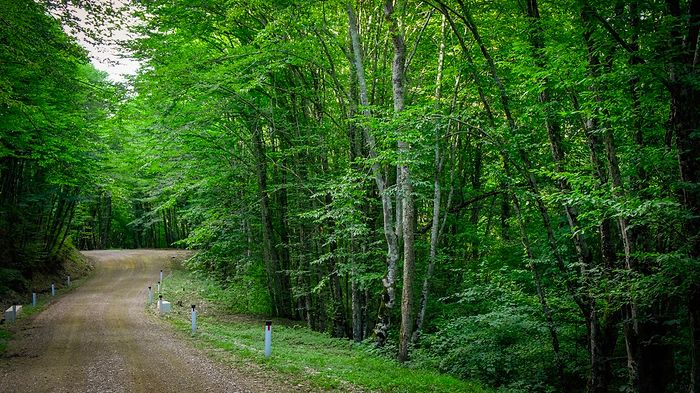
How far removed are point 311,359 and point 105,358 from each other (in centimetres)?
474

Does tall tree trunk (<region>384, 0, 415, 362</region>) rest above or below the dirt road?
above

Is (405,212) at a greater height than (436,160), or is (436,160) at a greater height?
(436,160)

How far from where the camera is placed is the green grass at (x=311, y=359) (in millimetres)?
8102

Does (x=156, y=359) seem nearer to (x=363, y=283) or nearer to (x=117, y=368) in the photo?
(x=117, y=368)

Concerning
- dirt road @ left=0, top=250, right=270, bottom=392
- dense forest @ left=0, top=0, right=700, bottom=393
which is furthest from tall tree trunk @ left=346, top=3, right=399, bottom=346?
dirt road @ left=0, top=250, right=270, bottom=392

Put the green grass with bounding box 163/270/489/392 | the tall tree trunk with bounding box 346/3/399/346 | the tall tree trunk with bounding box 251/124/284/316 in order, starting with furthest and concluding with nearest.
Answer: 1. the tall tree trunk with bounding box 251/124/284/316
2. the tall tree trunk with bounding box 346/3/399/346
3. the green grass with bounding box 163/270/489/392

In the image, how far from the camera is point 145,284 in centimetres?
2603

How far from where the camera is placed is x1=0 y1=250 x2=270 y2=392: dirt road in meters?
7.96

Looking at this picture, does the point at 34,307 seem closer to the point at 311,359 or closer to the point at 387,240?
the point at 311,359

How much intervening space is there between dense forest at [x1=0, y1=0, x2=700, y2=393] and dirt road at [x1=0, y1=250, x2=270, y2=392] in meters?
4.22

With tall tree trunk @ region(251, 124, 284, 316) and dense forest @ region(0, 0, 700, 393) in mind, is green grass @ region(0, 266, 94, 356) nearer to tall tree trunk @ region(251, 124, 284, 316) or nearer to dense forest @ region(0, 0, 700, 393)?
dense forest @ region(0, 0, 700, 393)

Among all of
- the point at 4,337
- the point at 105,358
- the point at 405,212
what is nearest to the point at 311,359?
the point at 405,212

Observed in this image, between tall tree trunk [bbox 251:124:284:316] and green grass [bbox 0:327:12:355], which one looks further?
tall tree trunk [bbox 251:124:284:316]

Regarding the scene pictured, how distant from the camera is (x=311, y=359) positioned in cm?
980
